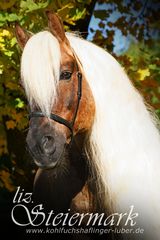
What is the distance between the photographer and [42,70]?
3.30 m

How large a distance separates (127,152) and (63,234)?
1.14 m

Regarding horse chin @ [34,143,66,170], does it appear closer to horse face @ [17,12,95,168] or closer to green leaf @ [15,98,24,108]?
horse face @ [17,12,95,168]

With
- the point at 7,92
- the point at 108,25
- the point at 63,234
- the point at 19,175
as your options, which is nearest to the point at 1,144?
the point at 19,175

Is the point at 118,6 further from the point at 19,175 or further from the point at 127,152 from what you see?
the point at 127,152

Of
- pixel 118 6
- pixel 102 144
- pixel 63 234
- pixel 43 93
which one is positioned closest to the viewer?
pixel 43 93

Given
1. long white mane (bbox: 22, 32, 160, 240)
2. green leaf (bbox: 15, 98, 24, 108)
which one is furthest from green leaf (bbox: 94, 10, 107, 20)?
long white mane (bbox: 22, 32, 160, 240)

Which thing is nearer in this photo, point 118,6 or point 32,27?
point 32,27

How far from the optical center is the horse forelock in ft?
10.7

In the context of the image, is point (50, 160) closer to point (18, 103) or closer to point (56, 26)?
point (56, 26)

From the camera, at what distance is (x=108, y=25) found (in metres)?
6.04

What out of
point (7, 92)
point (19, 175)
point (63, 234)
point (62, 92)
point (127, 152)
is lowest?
point (19, 175)

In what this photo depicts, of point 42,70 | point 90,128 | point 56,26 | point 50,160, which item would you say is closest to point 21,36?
point 56,26

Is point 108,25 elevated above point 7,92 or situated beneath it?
elevated above

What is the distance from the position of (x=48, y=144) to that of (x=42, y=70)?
505mm
